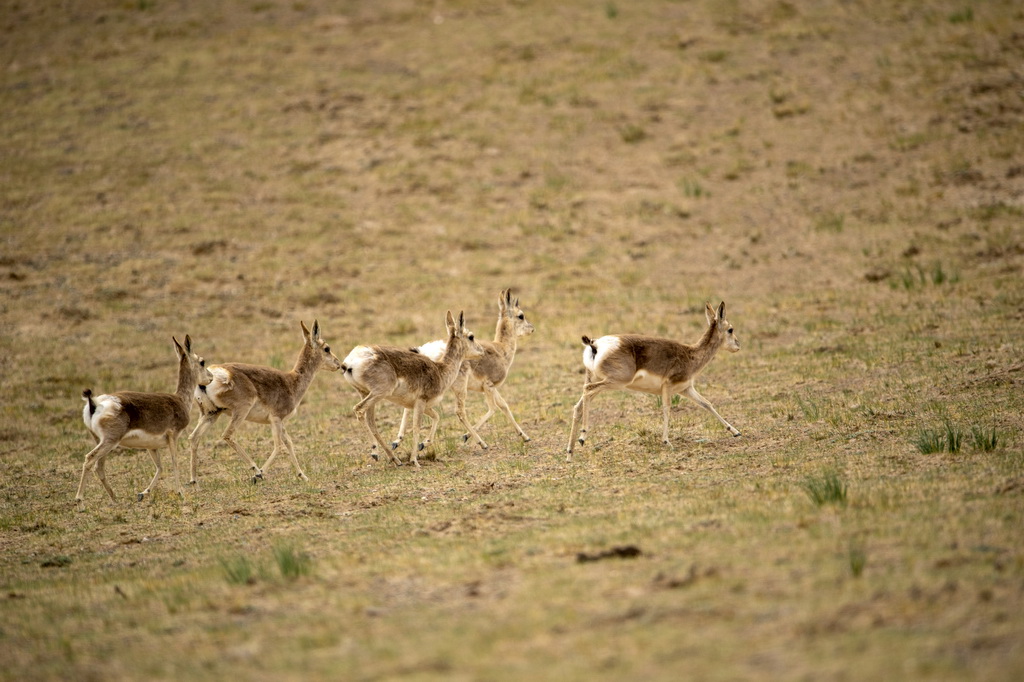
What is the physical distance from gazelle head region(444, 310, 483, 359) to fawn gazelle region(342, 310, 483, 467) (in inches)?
0.6

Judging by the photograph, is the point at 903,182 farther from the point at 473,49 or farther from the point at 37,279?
the point at 37,279

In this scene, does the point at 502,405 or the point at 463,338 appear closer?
the point at 463,338

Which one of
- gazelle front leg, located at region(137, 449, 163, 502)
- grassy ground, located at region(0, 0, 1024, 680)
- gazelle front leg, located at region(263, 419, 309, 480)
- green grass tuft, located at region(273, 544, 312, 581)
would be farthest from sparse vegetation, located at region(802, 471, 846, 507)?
gazelle front leg, located at region(137, 449, 163, 502)

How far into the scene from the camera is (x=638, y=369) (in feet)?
48.5

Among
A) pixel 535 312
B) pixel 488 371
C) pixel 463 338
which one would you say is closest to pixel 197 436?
pixel 463 338

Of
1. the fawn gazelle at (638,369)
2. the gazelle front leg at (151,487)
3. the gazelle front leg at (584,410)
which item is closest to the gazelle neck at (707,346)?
the fawn gazelle at (638,369)

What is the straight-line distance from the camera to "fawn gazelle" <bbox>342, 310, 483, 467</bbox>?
14781mm

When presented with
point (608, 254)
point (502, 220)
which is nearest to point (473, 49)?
point (502, 220)

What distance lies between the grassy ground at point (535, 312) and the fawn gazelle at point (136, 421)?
2.27ft

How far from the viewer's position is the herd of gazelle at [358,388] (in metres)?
13.9

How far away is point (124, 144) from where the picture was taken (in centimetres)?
3597

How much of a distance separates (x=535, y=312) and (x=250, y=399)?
37.5ft

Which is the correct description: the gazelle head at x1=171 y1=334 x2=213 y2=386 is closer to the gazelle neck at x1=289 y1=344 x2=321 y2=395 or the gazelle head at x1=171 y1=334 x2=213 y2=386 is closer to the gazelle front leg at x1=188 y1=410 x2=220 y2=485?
the gazelle front leg at x1=188 y1=410 x2=220 y2=485

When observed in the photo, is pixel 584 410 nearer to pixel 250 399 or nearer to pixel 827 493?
pixel 250 399
